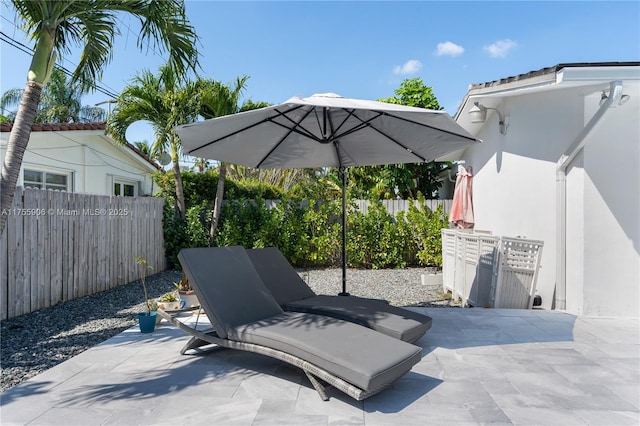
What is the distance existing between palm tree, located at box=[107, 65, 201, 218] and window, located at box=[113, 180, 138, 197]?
18.3 feet

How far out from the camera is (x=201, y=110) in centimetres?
980

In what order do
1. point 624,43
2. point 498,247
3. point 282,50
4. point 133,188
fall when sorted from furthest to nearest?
point 133,188 → point 282,50 → point 624,43 → point 498,247

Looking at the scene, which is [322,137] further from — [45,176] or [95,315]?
[45,176]

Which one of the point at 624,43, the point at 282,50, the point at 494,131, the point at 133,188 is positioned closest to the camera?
the point at 624,43

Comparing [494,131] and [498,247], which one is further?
[494,131]

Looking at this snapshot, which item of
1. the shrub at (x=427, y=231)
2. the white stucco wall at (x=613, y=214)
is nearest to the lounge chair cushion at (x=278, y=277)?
the white stucco wall at (x=613, y=214)

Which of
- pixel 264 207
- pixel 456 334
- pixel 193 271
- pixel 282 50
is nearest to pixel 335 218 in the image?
pixel 264 207

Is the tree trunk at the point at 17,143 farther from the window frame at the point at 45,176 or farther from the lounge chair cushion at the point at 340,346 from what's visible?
the window frame at the point at 45,176

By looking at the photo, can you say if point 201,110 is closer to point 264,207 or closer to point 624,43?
point 264,207

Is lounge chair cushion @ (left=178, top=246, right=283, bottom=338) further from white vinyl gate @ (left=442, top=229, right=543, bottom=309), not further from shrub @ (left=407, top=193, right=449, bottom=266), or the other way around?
shrub @ (left=407, top=193, right=449, bottom=266)

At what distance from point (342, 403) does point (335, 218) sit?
8.11 m

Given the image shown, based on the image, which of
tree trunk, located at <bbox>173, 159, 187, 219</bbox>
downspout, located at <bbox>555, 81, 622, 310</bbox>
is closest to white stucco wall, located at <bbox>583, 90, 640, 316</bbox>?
downspout, located at <bbox>555, 81, 622, 310</bbox>

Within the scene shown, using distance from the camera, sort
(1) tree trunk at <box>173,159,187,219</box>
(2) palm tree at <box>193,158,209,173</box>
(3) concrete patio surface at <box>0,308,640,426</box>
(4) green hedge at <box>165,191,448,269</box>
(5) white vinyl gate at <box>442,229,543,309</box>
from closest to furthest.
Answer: (3) concrete patio surface at <box>0,308,640,426</box> < (5) white vinyl gate at <box>442,229,543,309</box> < (1) tree trunk at <box>173,159,187,219</box> < (4) green hedge at <box>165,191,448,269</box> < (2) palm tree at <box>193,158,209,173</box>

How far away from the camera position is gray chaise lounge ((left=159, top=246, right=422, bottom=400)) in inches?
118
